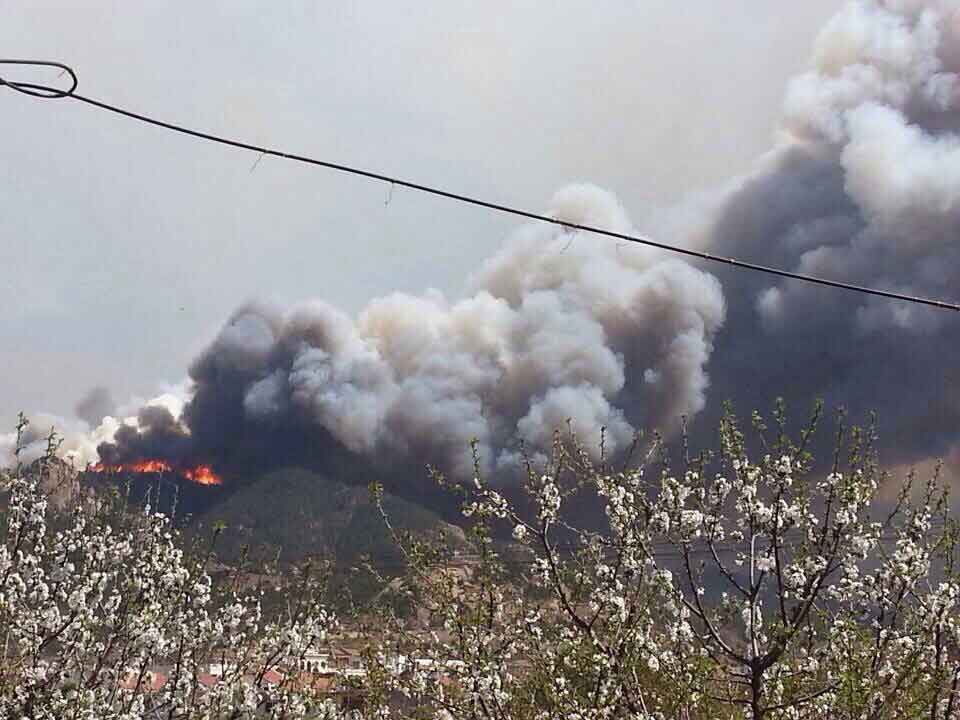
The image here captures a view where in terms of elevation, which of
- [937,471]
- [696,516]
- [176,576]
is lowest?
[176,576]

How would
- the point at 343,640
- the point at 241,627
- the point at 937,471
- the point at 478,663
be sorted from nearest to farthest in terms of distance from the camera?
1. the point at 478,663
2. the point at 937,471
3. the point at 343,640
4. the point at 241,627

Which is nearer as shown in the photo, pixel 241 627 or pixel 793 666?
pixel 793 666

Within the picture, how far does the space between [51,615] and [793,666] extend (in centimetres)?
1196

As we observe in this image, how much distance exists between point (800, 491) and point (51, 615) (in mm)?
12342

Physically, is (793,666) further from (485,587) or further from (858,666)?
(485,587)

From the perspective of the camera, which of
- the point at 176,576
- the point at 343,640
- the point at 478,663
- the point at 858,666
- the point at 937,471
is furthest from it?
the point at 176,576

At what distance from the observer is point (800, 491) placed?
36.7 ft

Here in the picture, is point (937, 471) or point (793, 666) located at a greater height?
point (937, 471)

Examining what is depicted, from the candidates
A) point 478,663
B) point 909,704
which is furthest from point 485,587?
point 909,704

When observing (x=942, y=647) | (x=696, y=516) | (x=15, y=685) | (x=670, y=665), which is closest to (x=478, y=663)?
(x=670, y=665)

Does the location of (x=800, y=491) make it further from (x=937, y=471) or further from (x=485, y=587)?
(x=485, y=587)

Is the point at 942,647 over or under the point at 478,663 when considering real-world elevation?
over

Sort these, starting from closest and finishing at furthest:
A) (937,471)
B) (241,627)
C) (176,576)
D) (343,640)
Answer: (937,471) → (343,640) → (176,576) → (241,627)

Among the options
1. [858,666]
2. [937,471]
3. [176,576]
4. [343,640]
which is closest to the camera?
[858,666]
